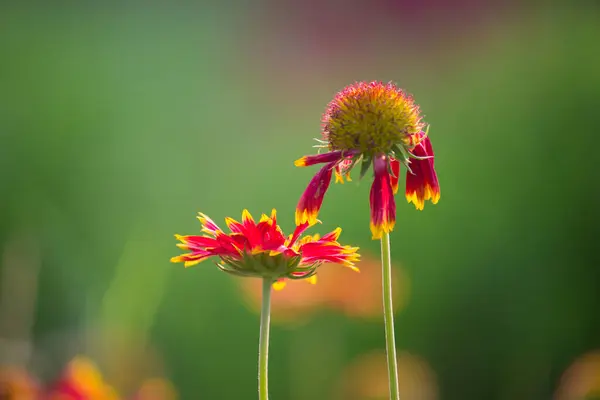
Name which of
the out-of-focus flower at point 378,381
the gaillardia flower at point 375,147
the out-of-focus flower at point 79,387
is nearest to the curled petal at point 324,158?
the gaillardia flower at point 375,147

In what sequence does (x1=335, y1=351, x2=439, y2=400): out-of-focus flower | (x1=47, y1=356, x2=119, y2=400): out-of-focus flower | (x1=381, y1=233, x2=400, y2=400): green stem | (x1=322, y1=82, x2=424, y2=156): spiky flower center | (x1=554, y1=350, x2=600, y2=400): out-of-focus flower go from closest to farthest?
(x1=381, y1=233, x2=400, y2=400): green stem < (x1=322, y1=82, x2=424, y2=156): spiky flower center < (x1=47, y1=356, x2=119, y2=400): out-of-focus flower < (x1=554, y1=350, x2=600, y2=400): out-of-focus flower < (x1=335, y1=351, x2=439, y2=400): out-of-focus flower

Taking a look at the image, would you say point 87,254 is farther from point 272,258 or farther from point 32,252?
point 272,258

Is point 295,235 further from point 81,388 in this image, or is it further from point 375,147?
point 81,388

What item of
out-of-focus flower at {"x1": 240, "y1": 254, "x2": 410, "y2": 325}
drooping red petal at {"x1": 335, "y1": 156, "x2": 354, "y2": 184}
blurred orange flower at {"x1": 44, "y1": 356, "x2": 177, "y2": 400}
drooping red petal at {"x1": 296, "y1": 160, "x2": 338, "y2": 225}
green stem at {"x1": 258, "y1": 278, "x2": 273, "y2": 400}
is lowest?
blurred orange flower at {"x1": 44, "y1": 356, "x2": 177, "y2": 400}

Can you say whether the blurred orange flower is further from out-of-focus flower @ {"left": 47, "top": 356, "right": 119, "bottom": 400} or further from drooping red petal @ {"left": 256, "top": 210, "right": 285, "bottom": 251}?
drooping red petal @ {"left": 256, "top": 210, "right": 285, "bottom": 251}

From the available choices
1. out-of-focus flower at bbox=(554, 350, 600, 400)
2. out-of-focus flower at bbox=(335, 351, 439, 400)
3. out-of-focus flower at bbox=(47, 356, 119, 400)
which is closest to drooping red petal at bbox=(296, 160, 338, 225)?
out-of-focus flower at bbox=(47, 356, 119, 400)

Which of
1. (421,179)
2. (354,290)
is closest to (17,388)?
(421,179)

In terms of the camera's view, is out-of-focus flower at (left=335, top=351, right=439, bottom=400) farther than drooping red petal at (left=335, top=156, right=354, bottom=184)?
Yes

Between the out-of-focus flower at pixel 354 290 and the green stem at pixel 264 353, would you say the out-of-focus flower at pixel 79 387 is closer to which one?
the green stem at pixel 264 353
